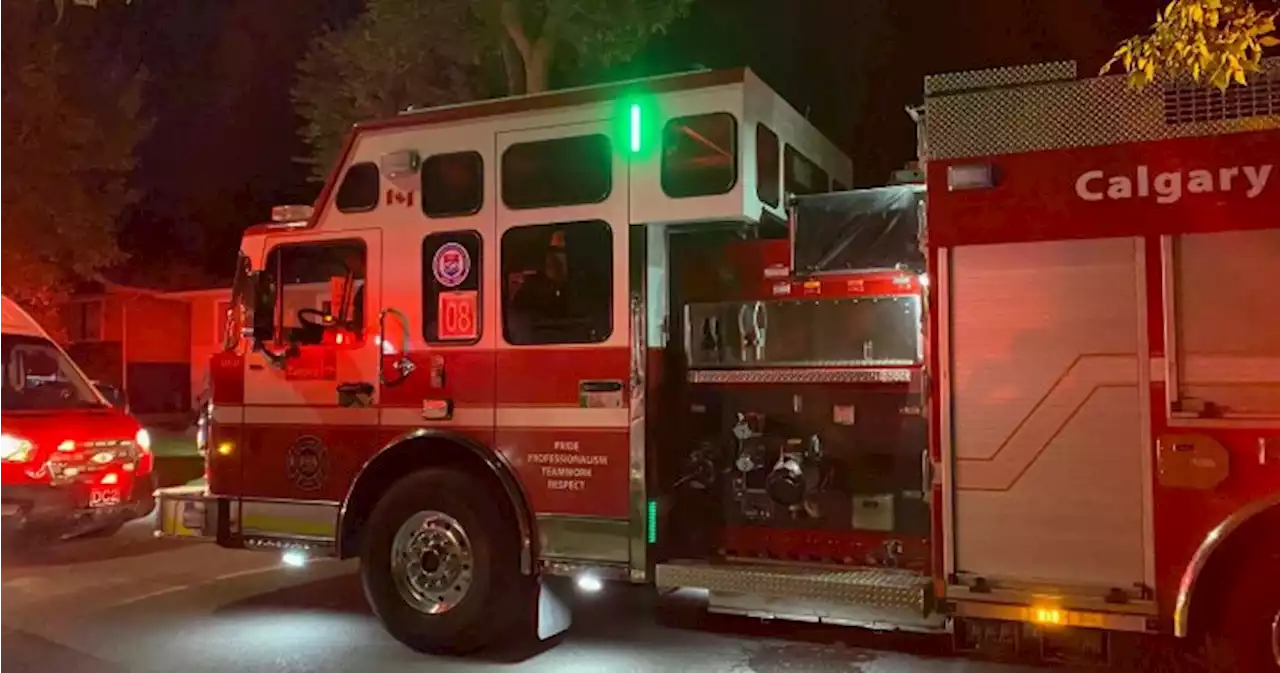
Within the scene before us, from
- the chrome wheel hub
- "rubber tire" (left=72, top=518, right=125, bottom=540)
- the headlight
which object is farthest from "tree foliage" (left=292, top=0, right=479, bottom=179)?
the chrome wheel hub

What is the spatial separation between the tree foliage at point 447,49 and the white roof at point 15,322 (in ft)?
17.1

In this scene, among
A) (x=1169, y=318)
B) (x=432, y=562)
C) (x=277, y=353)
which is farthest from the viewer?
(x=277, y=353)

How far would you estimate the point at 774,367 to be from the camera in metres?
6.37

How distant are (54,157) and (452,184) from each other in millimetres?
12779

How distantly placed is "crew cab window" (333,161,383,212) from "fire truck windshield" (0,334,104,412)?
5281 millimetres

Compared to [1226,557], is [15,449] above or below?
above

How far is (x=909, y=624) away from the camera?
5805 millimetres

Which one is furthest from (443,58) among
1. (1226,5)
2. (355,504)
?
(1226,5)

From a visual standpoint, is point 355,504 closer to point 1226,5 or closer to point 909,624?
point 909,624

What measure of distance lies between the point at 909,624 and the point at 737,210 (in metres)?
2.20

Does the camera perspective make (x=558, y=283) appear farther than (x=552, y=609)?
No

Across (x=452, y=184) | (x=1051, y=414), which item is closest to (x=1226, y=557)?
(x=1051, y=414)

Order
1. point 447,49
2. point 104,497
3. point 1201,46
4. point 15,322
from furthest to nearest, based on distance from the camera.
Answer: point 447,49, point 15,322, point 104,497, point 1201,46

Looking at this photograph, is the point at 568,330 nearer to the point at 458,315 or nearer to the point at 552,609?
the point at 458,315
